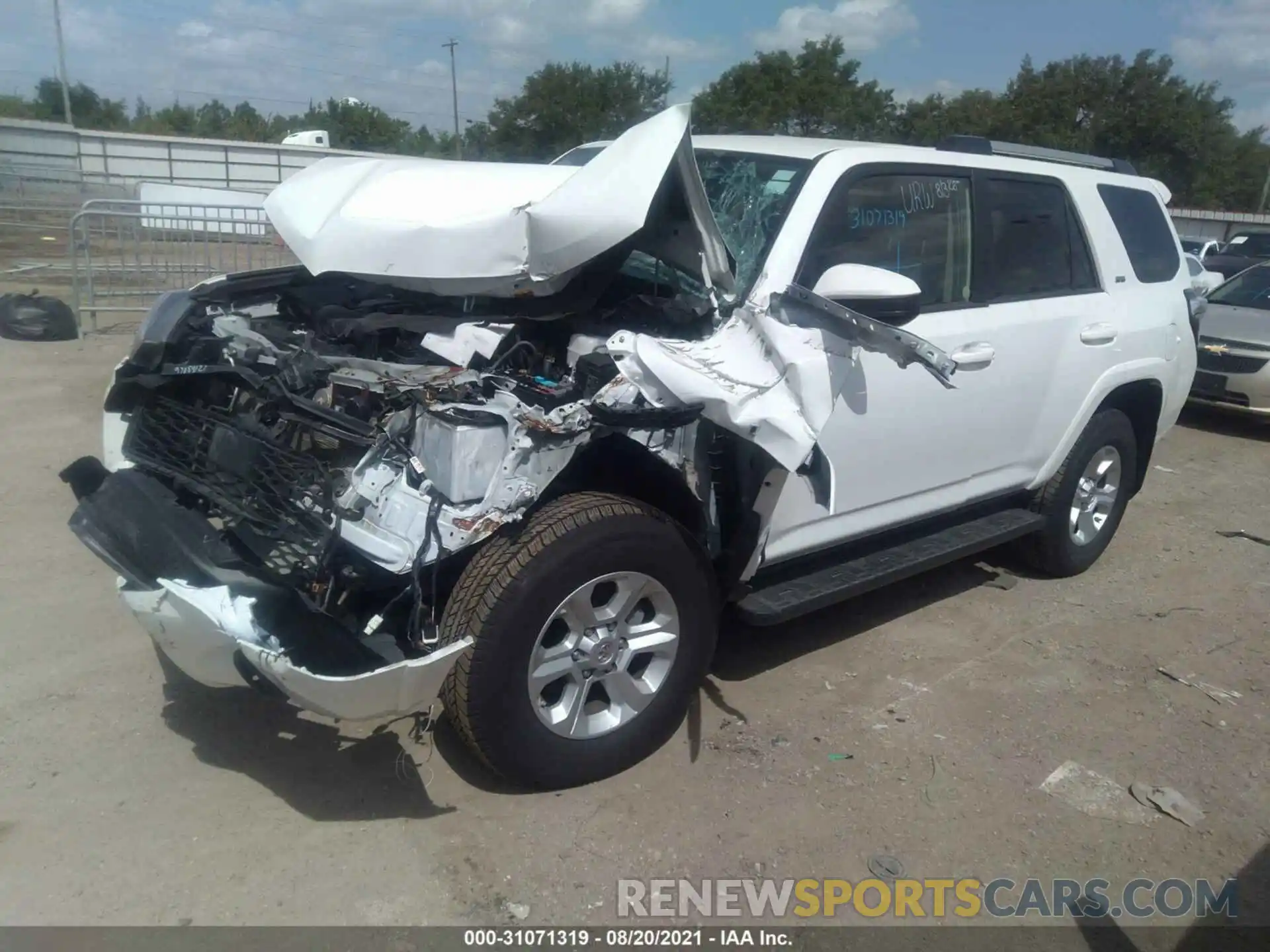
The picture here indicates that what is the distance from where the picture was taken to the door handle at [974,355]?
3975 millimetres

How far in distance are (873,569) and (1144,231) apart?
8.78ft

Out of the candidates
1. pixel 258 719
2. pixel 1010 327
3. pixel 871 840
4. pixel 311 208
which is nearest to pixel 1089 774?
pixel 871 840

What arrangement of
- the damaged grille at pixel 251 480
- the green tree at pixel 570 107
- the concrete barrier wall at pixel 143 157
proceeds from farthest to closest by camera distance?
the green tree at pixel 570 107 < the concrete barrier wall at pixel 143 157 < the damaged grille at pixel 251 480

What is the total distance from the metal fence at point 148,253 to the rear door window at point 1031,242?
7.20m

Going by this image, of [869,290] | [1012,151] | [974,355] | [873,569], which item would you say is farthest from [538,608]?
[1012,151]

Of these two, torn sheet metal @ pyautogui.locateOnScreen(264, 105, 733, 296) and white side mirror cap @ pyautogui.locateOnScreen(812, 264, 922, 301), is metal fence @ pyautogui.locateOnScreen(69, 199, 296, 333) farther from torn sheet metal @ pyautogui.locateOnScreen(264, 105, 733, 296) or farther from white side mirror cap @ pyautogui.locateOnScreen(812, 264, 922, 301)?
white side mirror cap @ pyautogui.locateOnScreen(812, 264, 922, 301)

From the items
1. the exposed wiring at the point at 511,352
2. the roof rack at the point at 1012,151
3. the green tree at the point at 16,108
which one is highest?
the green tree at the point at 16,108

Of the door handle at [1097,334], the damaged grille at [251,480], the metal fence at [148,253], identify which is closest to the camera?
the damaged grille at [251,480]

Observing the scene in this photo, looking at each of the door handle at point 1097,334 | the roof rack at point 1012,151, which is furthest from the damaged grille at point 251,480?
the door handle at point 1097,334

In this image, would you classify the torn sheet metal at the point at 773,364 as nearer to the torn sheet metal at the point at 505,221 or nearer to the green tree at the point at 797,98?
the torn sheet metal at the point at 505,221

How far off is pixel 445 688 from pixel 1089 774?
234 cm

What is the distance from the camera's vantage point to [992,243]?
427cm

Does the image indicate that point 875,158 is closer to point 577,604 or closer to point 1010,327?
point 1010,327

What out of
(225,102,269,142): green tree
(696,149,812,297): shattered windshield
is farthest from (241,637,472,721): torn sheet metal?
(225,102,269,142): green tree
